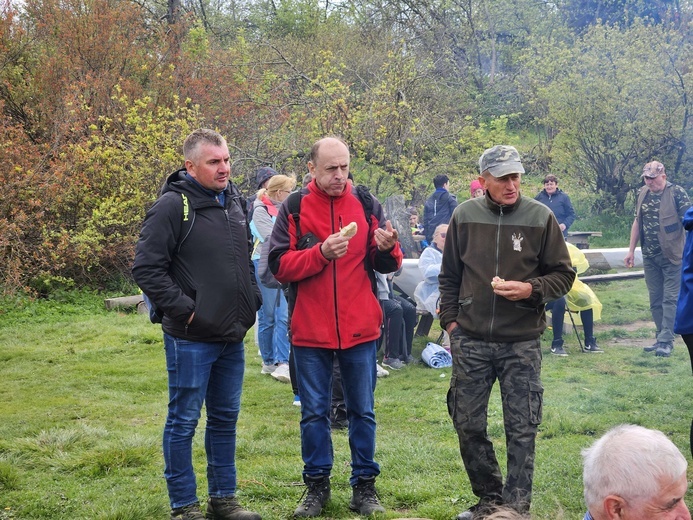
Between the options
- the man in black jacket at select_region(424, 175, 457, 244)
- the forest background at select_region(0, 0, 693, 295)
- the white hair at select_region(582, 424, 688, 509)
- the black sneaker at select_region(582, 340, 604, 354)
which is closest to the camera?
the white hair at select_region(582, 424, 688, 509)

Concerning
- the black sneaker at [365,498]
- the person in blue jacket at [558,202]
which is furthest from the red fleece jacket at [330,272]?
the person in blue jacket at [558,202]

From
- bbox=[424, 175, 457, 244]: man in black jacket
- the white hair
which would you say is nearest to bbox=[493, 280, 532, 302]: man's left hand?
the white hair

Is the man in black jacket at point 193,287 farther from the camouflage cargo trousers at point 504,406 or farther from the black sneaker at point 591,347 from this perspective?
the black sneaker at point 591,347

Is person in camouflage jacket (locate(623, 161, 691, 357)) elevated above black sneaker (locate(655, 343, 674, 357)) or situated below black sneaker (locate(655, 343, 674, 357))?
above

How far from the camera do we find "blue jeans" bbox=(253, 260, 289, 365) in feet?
26.5

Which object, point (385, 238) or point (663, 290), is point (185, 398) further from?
point (663, 290)

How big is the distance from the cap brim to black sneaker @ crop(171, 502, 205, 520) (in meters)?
2.33

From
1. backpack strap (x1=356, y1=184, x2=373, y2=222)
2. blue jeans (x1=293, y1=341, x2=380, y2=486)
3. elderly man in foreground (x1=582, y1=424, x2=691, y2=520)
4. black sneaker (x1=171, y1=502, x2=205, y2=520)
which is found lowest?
black sneaker (x1=171, y1=502, x2=205, y2=520)

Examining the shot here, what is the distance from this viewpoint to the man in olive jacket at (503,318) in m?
4.19

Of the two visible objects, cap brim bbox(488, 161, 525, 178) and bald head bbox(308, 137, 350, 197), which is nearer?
cap brim bbox(488, 161, 525, 178)

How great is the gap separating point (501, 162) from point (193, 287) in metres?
1.72

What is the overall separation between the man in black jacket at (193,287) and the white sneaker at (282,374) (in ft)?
12.1

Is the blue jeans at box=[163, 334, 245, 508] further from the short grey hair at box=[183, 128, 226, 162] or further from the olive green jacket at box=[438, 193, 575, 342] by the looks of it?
the olive green jacket at box=[438, 193, 575, 342]

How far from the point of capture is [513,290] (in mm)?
4094
